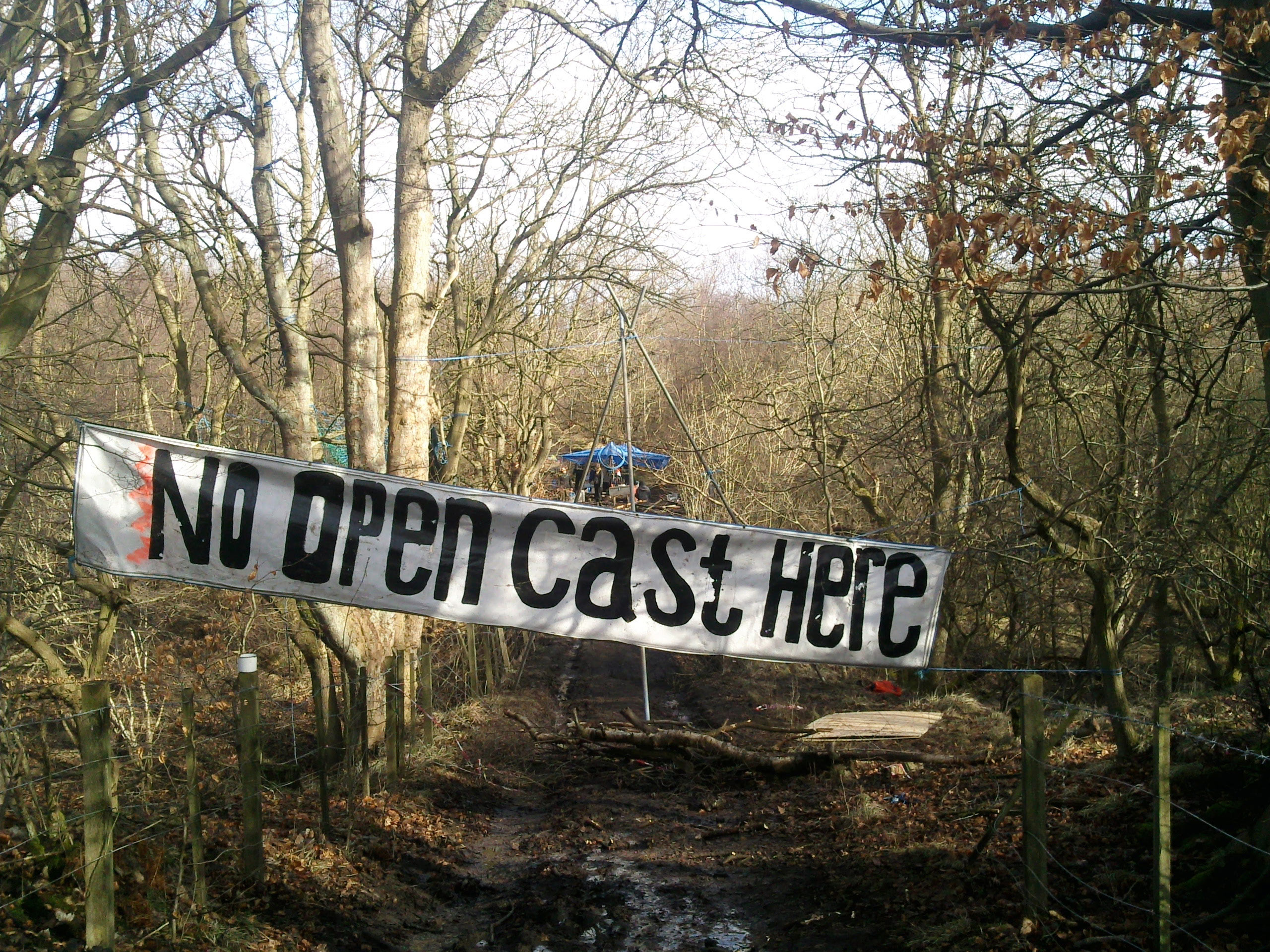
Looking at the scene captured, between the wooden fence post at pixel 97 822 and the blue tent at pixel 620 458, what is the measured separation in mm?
12456

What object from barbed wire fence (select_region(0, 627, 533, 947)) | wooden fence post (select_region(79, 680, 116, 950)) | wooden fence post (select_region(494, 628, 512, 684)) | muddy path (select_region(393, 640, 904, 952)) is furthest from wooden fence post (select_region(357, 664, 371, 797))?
wooden fence post (select_region(494, 628, 512, 684))

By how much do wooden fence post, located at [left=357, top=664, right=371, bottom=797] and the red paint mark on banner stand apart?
12.0 ft

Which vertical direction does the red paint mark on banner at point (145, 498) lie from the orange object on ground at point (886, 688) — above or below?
above

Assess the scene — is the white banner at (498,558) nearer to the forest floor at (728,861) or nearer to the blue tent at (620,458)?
the forest floor at (728,861)

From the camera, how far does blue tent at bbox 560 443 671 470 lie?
61.8 feet

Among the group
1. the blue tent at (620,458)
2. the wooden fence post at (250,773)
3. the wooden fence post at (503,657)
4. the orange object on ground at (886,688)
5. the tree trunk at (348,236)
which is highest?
the tree trunk at (348,236)

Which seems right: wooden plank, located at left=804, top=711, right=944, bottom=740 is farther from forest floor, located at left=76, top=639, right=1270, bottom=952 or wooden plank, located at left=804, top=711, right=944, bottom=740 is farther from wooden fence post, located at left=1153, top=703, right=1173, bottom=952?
wooden fence post, located at left=1153, top=703, right=1173, bottom=952

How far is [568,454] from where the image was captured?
80.2 ft

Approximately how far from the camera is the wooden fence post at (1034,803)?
531 cm

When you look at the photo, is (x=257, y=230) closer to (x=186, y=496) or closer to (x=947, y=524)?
(x=186, y=496)

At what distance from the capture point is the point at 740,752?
33.9 ft

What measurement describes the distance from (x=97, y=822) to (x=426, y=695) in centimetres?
704

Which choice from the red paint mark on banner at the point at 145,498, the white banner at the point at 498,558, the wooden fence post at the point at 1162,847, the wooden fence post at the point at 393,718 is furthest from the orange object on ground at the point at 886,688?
the red paint mark on banner at the point at 145,498

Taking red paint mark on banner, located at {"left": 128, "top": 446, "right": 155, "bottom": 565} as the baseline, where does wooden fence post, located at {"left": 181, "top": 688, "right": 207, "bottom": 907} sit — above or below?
below
